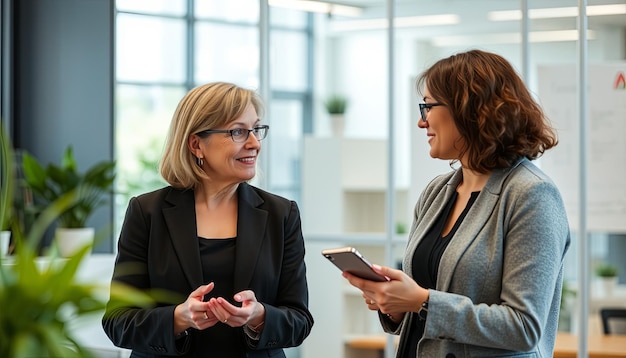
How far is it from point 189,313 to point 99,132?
3.59 m

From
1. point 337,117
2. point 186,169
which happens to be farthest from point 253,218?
point 337,117

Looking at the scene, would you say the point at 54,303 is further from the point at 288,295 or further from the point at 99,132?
the point at 99,132

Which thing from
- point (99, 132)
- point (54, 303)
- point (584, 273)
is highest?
point (99, 132)

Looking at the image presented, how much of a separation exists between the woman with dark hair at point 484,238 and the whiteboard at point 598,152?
1.49 meters

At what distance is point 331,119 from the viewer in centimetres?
670

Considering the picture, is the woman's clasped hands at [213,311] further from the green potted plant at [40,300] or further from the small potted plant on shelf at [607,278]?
the small potted plant on shelf at [607,278]

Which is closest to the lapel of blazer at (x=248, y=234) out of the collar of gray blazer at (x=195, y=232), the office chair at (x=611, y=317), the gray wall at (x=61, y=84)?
the collar of gray blazer at (x=195, y=232)

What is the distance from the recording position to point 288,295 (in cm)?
235

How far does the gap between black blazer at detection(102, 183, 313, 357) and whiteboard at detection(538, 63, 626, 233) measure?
1.52 meters

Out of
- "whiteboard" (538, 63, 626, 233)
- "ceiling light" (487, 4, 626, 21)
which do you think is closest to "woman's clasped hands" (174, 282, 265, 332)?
"whiteboard" (538, 63, 626, 233)

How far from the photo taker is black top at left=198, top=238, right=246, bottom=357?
2.27 m

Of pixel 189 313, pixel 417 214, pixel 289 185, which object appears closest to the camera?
pixel 189 313

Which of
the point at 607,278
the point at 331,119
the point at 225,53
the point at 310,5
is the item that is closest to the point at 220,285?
the point at 310,5

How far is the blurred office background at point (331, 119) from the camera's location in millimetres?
3539
